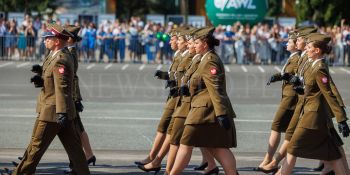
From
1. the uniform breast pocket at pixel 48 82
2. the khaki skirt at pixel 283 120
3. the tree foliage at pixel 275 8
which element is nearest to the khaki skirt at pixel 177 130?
the uniform breast pocket at pixel 48 82

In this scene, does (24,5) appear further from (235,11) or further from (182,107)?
(182,107)

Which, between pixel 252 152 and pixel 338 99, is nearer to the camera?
pixel 338 99

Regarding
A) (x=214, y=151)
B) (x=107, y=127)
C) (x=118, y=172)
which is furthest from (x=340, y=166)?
(x=107, y=127)

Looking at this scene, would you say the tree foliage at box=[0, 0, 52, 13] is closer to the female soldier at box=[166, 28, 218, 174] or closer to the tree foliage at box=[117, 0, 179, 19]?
the tree foliage at box=[117, 0, 179, 19]

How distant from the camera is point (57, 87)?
10.1 meters

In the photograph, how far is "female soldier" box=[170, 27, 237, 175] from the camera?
9.98 m

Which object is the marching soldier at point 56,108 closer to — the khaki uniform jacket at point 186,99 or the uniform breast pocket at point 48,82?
the uniform breast pocket at point 48,82

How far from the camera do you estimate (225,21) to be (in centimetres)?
4062

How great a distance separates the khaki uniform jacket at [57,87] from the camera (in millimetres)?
10062

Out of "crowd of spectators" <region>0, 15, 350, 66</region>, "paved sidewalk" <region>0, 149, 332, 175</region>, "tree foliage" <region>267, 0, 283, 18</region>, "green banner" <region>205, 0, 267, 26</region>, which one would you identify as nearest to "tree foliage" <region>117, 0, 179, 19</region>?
"tree foliage" <region>267, 0, 283, 18</region>

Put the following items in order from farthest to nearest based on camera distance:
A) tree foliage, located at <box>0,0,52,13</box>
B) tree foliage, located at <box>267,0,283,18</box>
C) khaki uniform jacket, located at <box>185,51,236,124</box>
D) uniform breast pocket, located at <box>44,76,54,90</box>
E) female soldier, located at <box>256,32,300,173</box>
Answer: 1. tree foliage, located at <box>267,0,283,18</box>
2. tree foliage, located at <box>0,0,52,13</box>
3. female soldier, located at <box>256,32,300,173</box>
4. uniform breast pocket, located at <box>44,76,54,90</box>
5. khaki uniform jacket, located at <box>185,51,236,124</box>

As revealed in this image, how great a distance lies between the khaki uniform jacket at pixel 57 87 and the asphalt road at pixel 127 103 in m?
3.78

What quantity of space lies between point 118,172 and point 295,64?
7.94ft

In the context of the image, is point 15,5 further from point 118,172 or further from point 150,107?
point 118,172
